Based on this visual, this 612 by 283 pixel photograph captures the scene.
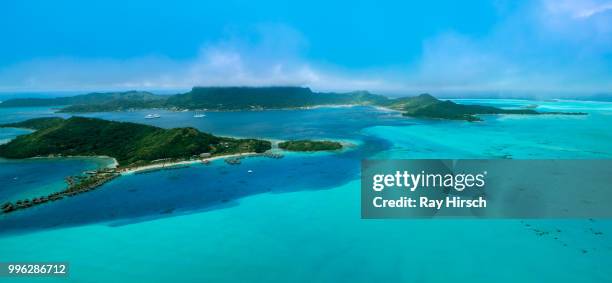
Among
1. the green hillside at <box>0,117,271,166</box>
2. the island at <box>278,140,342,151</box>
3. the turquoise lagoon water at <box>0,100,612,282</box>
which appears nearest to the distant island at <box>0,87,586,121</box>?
the island at <box>278,140,342,151</box>

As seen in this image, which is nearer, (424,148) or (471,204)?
(471,204)

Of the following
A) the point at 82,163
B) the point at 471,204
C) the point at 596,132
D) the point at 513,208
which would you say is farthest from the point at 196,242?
the point at 596,132

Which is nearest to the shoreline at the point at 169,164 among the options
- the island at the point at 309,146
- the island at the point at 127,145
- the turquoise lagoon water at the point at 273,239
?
the island at the point at 127,145

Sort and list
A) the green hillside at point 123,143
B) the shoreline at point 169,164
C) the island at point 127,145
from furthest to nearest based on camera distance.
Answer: the green hillside at point 123,143 → the island at point 127,145 → the shoreline at point 169,164

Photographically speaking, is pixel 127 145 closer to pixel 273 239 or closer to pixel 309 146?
pixel 309 146

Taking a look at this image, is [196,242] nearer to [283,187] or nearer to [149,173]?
[283,187]

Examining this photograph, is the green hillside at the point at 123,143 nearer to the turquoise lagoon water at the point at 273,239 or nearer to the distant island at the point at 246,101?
the turquoise lagoon water at the point at 273,239
